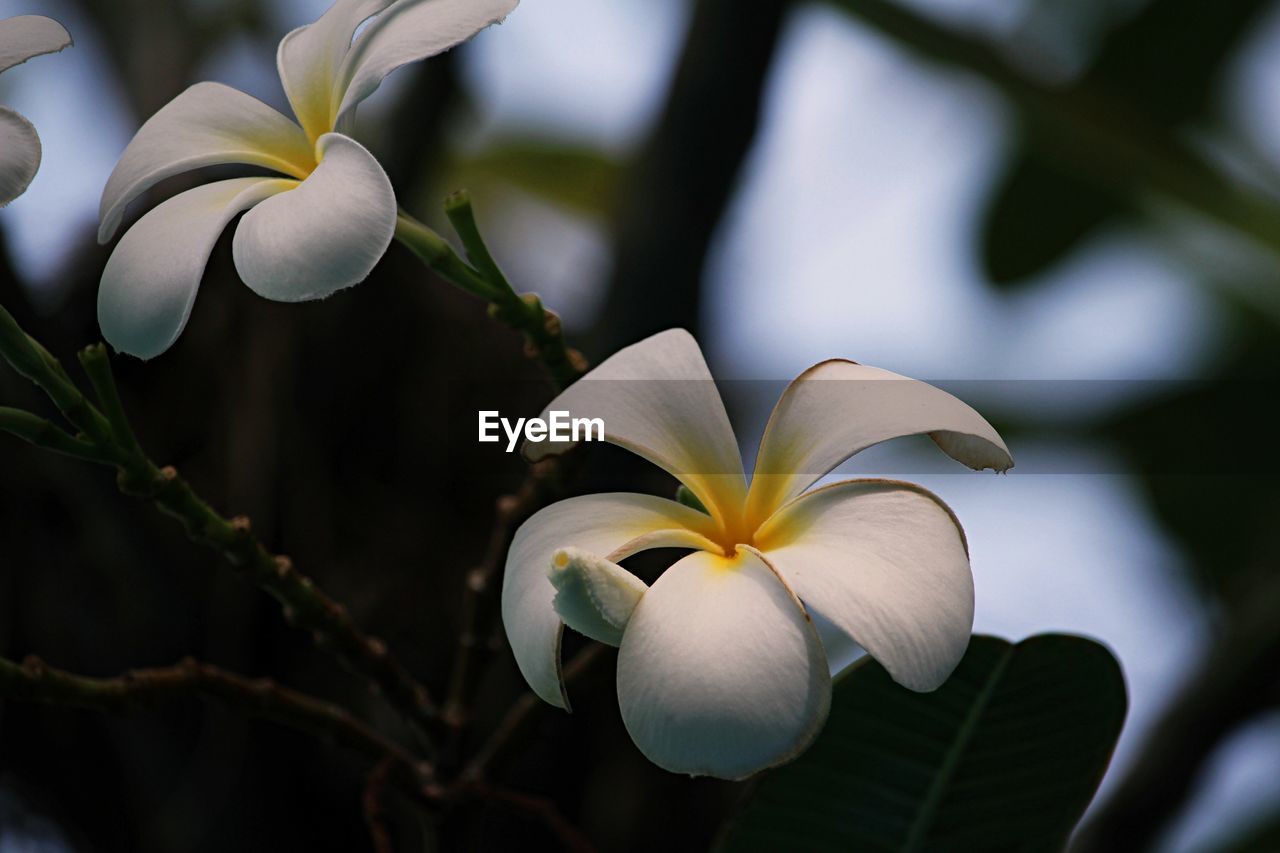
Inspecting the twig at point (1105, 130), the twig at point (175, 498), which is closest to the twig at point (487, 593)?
the twig at point (175, 498)

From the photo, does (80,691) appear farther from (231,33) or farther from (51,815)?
(231,33)

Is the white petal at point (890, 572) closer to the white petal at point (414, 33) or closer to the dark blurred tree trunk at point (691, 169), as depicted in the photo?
the white petal at point (414, 33)

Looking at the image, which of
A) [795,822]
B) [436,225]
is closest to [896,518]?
[795,822]

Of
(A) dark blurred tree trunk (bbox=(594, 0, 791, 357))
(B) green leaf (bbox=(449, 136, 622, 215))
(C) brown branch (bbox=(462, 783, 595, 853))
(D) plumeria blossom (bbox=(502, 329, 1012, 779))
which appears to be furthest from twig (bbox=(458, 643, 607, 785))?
(B) green leaf (bbox=(449, 136, 622, 215))

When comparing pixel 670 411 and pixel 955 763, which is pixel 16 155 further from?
pixel 955 763

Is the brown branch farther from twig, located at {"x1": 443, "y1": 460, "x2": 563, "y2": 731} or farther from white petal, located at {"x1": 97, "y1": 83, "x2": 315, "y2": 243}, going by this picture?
white petal, located at {"x1": 97, "y1": 83, "x2": 315, "y2": 243}
